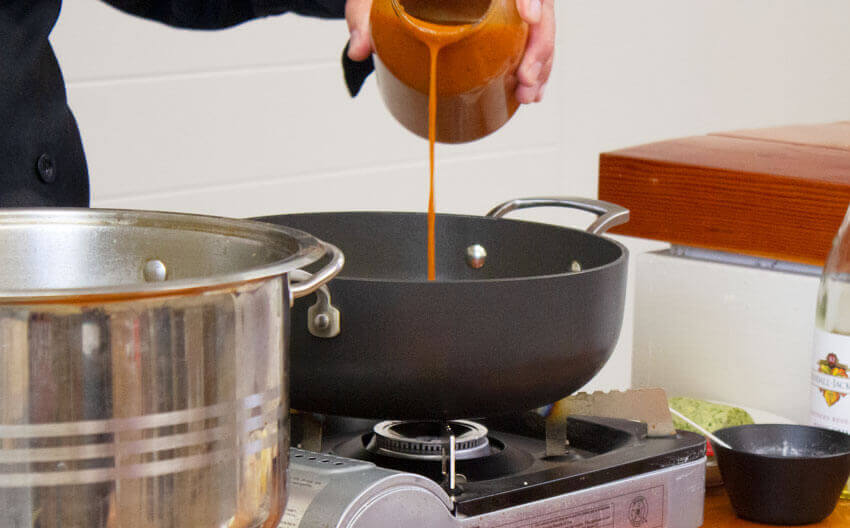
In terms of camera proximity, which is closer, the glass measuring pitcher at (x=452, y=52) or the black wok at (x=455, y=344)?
the black wok at (x=455, y=344)

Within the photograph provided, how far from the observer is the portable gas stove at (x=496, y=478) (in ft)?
2.64

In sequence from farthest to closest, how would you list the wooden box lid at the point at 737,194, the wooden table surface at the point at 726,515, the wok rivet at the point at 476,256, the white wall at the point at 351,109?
the white wall at the point at 351,109 < the wooden box lid at the point at 737,194 < the wok rivet at the point at 476,256 < the wooden table surface at the point at 726,515

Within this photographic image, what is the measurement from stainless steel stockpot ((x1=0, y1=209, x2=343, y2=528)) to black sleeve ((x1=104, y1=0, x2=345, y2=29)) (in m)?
1.00

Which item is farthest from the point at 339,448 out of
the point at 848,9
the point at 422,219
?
the point at 848,9

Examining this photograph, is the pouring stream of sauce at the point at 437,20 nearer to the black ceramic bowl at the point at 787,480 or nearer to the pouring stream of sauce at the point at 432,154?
the pouring stream of sauce at the point at 432,154

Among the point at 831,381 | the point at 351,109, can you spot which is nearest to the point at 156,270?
the point at 831,381

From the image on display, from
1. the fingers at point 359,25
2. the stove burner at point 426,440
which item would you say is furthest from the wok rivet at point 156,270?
the fingers at point 359,25

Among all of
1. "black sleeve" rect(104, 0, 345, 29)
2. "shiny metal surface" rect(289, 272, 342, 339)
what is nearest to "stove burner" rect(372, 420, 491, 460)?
"shiny metal surface" rect(289, 272, 342, 339)

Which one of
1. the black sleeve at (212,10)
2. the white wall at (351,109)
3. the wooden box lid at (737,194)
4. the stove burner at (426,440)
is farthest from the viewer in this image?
the white wall at (351,109)

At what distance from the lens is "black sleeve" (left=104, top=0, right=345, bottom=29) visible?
5.37 feet

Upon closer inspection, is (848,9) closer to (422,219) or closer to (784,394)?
(784,394)

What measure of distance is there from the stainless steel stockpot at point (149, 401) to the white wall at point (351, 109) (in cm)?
182

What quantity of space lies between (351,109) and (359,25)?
1.73m

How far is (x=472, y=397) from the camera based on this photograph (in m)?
0.88
